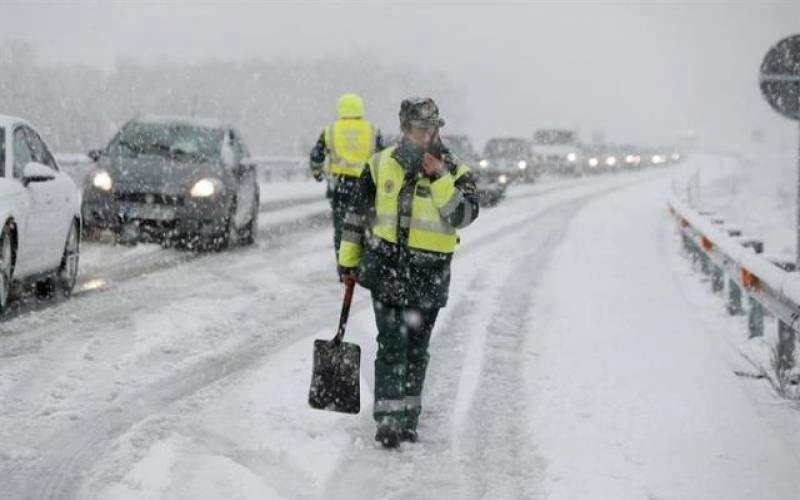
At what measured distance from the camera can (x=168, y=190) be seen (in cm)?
1359

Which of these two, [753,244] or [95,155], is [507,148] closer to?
[95,155]

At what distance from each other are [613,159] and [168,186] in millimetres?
55885

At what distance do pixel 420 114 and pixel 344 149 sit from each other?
5005mm

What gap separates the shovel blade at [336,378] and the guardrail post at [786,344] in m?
3.37

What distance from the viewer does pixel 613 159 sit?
220ft

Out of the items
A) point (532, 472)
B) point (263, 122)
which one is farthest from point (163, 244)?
point (263, 122)

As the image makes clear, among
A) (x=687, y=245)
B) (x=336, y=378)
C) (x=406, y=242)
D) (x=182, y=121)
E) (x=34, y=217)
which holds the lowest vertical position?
(x=687, y=245)

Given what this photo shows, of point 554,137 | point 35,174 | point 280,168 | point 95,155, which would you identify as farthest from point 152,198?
point 554,137

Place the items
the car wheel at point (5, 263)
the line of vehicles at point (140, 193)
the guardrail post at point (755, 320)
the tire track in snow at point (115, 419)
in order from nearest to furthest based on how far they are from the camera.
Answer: the tire track in snow at point (115, 419) < the car wheel at point (5, 263) < the guardrail post at point (755, 320) < the line of vehicles at point (140, 193)

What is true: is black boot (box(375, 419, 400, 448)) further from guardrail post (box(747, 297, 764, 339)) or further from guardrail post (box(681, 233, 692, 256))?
guardrail post (box(681, 233, 692, 256))

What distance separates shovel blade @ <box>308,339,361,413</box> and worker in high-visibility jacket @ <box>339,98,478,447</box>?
13 centimetres

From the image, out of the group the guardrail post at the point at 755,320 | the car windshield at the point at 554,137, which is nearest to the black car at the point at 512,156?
the car windshield at the point at 554,137

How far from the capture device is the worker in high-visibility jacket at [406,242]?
5285 millimetres

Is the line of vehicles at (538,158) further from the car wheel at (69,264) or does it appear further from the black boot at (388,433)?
the black boot at (388,433)
